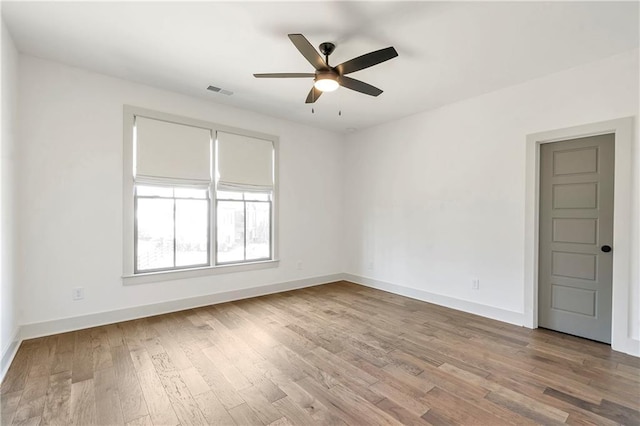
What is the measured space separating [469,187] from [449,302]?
1.71 meters

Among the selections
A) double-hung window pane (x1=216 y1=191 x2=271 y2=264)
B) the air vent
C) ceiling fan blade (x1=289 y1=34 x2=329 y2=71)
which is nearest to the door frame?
ceiling fan blade (x1=289 y1=34 x2=329 y2=71)

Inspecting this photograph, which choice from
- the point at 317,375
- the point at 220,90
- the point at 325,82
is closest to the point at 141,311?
the point at 317,375

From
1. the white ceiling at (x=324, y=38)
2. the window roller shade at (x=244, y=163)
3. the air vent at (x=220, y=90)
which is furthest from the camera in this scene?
the window roller shade at (x=244, y=163)

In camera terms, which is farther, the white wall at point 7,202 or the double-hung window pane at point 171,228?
the double-hung window pane at point 171,228

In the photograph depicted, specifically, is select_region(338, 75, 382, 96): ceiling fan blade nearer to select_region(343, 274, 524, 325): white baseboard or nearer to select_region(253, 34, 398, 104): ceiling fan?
select_region(253, 34, 398, 104): ceiling fan

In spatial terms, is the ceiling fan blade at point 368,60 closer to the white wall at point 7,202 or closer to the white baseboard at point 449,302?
the white wall at point 7,202

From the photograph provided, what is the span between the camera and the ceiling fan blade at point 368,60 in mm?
2391

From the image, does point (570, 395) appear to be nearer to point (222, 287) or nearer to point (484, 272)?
point (484, 272)

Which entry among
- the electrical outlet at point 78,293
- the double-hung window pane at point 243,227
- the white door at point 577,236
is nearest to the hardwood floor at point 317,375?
the white door at point 577,236

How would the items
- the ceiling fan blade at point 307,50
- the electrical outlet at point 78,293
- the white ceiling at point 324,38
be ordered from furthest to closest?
the electrical outlet at point 78,293, the white ceiling at point 324,38, the ceiling fan blade at point 307,50

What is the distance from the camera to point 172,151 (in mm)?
3996

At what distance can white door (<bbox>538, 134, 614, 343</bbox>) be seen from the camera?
10.2ft

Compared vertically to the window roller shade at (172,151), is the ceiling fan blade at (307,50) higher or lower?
higher

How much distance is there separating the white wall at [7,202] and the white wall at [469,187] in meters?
4.75
